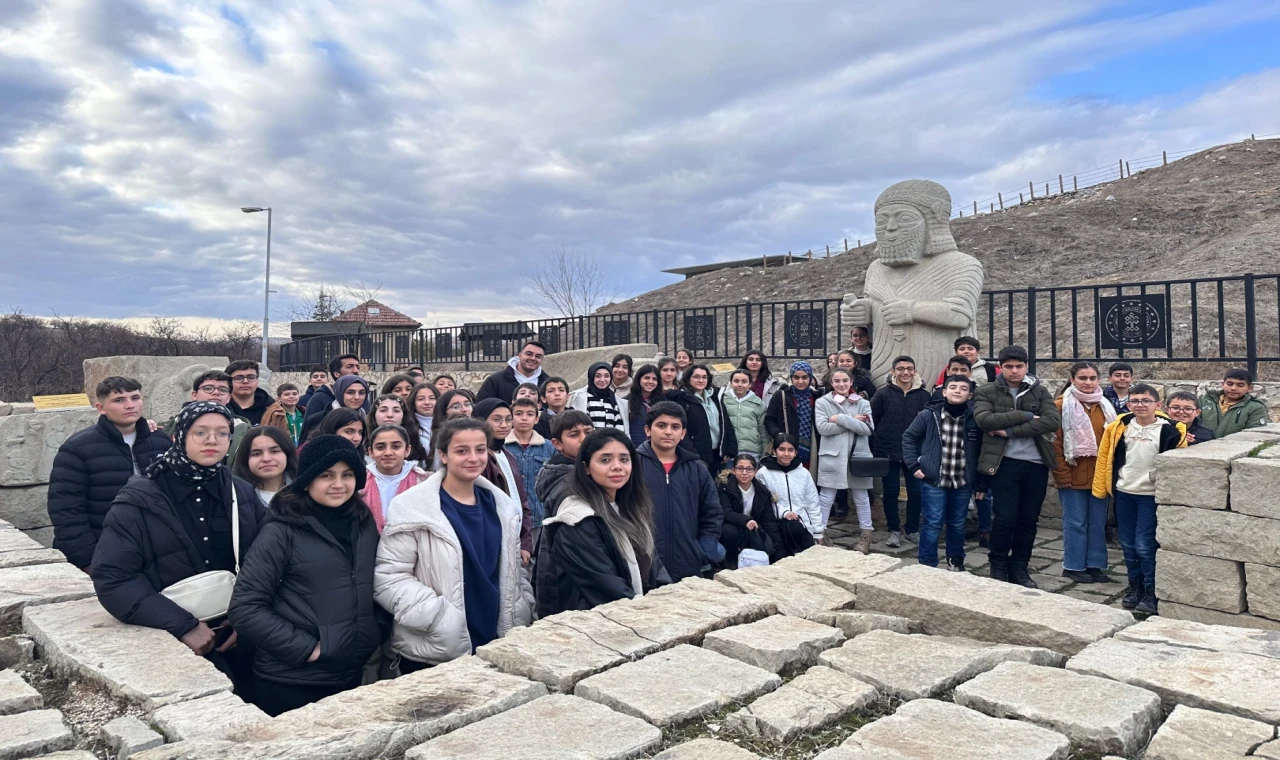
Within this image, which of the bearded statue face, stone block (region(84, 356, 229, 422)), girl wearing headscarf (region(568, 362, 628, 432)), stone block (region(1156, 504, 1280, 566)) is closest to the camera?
stone block (region(1156, 504, 1280, 566))

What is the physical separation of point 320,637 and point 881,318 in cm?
634

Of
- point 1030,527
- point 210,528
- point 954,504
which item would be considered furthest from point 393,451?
point 1030,527

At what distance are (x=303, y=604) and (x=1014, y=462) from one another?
4.92 m

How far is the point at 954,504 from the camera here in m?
6.03

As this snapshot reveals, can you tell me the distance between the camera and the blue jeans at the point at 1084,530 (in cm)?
585

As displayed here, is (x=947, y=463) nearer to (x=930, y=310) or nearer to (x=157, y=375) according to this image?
(x=930, y=310)

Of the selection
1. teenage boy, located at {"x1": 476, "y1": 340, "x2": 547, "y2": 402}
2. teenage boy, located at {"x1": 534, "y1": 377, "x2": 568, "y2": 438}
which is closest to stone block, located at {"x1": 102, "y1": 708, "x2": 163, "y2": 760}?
teenage boy, located at {"x1": 534, "y1": 377, "x2": 568, "y2": 438}

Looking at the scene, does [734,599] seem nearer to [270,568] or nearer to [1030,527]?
[270,568]

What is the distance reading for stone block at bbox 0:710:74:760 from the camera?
235 cm

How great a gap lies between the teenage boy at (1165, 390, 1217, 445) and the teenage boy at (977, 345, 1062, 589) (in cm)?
89

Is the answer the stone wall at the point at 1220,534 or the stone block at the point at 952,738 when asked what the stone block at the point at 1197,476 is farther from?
the stone block at the point at 952,738

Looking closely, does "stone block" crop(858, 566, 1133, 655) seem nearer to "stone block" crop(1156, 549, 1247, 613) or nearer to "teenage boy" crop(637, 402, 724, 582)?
"teenage boy" crop(637, 402, 724, 582)

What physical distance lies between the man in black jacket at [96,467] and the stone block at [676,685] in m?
3.48

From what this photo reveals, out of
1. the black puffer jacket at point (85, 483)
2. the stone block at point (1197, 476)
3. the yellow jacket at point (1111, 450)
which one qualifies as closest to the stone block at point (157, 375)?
the black puffer jacket at point (85, 483)
